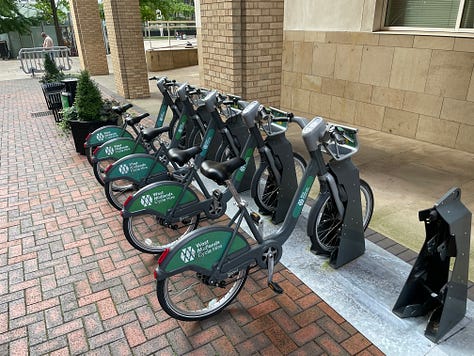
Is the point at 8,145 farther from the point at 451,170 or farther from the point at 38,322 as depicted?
the point at 451,170

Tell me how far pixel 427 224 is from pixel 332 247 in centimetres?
103

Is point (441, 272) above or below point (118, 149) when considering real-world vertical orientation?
below

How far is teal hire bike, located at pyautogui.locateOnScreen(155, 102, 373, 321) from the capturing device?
2467 mm

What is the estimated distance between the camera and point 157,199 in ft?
10.6

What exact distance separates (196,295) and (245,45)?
11.5ft

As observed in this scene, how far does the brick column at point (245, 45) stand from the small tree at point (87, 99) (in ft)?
6.09

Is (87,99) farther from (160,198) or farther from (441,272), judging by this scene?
(441,272)

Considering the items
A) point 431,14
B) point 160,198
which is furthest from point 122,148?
point 431,14

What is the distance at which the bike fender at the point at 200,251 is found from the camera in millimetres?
2383

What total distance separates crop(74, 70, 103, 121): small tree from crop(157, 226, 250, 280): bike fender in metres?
4.15

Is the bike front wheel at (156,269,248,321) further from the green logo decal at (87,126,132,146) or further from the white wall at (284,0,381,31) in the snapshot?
the white wall at (284,0,381,31)

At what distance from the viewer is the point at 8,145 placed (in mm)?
6848

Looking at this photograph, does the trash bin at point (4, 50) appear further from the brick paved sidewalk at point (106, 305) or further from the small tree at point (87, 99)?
the brick paved sidewalk at point (106, 305)

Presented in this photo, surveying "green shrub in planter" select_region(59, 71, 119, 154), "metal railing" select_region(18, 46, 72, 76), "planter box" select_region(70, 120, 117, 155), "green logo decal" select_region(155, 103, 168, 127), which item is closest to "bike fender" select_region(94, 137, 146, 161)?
"green logo decal" select_region(155, 103, 168, 127)
